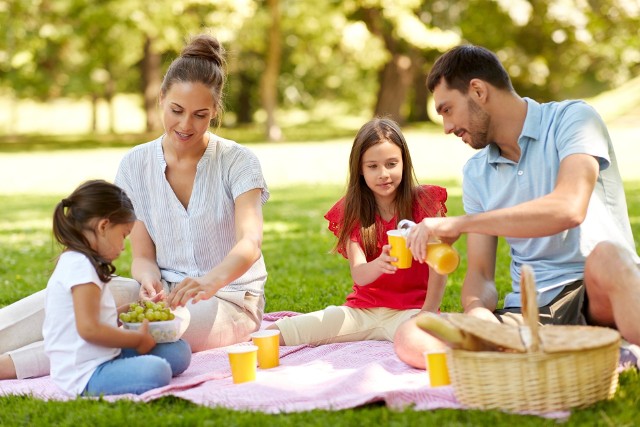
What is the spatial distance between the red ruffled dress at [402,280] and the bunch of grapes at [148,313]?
1190 millimetres

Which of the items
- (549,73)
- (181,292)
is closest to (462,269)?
(181,292)

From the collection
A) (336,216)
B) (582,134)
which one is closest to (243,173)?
(336,216)

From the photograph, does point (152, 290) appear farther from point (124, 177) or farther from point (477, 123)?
point (477, 123)

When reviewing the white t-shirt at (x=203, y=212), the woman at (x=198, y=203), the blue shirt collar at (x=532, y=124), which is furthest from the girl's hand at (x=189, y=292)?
the blue shirt collar at (x=532, y=124)

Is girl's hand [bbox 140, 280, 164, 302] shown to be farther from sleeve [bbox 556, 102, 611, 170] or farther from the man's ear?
sleeve [bbox 556, 102, 611, 170]

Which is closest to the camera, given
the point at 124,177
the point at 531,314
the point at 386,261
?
the point at 531,314

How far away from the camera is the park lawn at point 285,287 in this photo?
3.23m

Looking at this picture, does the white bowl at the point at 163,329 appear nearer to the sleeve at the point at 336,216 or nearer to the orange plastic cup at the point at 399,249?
the orange plastic cup at the point at 399,249

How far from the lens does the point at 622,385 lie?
11.4 feet

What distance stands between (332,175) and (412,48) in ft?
47.7

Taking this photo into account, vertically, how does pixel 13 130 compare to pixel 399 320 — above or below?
above

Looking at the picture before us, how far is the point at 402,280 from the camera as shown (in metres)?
4.69

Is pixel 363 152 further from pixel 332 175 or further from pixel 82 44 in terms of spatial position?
pixel 82 44

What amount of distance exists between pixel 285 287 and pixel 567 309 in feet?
9.94
